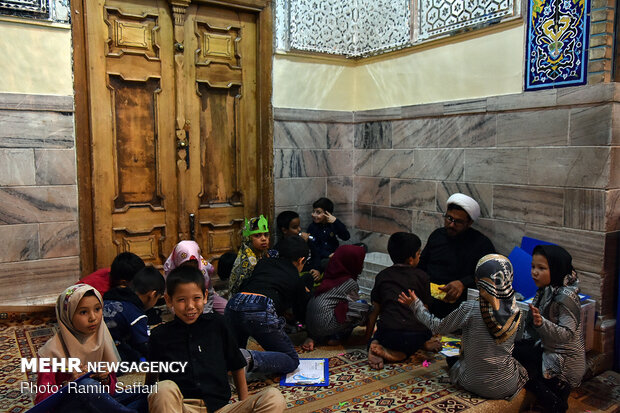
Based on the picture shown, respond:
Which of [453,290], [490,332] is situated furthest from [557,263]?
[453,290]

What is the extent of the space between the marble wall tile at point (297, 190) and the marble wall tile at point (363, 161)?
1.25 ft

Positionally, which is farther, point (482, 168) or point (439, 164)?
point (439, 164)

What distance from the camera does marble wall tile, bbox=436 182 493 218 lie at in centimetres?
383

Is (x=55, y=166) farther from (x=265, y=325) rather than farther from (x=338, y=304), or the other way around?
(x=338, y=304)

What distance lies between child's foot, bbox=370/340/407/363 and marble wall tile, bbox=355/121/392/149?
2.19m

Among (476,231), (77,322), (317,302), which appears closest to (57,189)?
(77,322)

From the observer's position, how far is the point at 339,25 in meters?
4.89

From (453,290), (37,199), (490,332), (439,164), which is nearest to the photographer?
(490,332)

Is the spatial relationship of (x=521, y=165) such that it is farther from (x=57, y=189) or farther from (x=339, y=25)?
(x=57, y=189)

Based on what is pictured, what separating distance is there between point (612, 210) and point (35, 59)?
403 cm

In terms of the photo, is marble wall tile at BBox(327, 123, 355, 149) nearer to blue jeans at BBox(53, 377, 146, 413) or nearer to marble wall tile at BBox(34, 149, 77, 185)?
marble wall tile at BBox(34, 149, 77, 185)

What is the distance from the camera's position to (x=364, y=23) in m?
4.89

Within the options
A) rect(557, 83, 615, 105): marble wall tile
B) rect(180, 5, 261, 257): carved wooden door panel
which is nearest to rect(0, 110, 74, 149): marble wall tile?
rect(180, 5, 261, 257): carved wooden door panel

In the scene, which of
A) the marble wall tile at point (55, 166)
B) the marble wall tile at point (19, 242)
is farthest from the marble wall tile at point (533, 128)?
the marble wall tile at point (19, 242)
